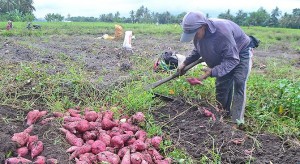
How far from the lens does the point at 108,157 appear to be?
277 centimetres

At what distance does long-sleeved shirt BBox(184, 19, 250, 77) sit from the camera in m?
3.83

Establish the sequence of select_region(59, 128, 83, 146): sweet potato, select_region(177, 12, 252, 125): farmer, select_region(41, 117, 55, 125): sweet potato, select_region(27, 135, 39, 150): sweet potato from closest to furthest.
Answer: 1. select_region(27, 135, 39, 150): sweet potato
2. select_region(59, 128, 83, 146): sweet potato
3. select_region(41, 117, 55, 125): sweet potato
4. select_region(177, 12, 252, 125): farmer

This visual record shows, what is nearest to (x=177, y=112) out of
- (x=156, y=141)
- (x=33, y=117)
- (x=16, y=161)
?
(x=156, y=141)

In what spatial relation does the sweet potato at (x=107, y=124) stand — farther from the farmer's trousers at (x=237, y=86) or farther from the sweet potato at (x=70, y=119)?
the farmer's trousers at (x=237, y=86)

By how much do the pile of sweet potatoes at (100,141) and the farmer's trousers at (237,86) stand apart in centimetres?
140

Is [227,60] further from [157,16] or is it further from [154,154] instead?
[157,16]

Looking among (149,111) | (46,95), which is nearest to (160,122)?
(149,111)

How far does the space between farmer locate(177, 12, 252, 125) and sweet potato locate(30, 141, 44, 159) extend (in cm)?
200

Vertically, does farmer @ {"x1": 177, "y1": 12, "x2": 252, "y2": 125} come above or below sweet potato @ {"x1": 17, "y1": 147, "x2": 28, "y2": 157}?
above

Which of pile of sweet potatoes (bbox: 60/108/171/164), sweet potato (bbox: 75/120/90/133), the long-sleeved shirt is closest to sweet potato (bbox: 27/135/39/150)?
pile of sweet potatoes (bbox: 60/108/171/164)

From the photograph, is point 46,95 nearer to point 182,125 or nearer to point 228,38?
point 182,125

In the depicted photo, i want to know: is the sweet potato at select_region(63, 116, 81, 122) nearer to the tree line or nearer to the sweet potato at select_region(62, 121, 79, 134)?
the sweet potato at select_region(62, 121, 79, 134)

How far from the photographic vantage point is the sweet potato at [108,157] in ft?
9.00

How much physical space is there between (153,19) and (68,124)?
4788 cm
